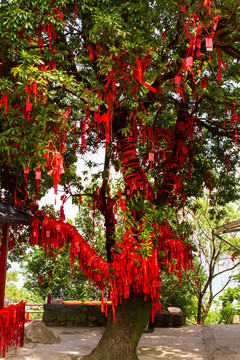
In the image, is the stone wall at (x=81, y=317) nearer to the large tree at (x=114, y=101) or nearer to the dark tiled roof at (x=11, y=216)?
the large tree at (x=114, y=101)

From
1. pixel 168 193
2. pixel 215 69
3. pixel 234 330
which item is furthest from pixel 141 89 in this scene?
pixel 234 330

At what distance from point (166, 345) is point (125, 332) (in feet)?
6.78

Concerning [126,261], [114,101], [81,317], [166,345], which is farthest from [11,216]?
[81,317]

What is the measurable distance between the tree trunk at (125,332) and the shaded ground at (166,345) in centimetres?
65

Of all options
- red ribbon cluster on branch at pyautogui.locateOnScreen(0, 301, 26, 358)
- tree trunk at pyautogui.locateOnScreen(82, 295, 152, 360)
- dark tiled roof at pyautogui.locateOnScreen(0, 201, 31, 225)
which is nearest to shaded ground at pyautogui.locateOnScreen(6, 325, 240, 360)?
red ribbon cluster on branch at pyautogui.locateOnScreen(0, 301, 26, 358)

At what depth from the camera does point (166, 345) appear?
25.7 ft

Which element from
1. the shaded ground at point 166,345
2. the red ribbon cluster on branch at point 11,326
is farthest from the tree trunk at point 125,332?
the red ribbon cluster on branch at point 11,326

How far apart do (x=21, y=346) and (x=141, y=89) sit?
4.73m

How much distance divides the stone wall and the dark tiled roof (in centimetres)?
367

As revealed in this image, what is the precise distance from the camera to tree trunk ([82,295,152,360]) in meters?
6.05

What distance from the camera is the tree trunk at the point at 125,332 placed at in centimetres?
605

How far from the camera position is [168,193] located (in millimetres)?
7062

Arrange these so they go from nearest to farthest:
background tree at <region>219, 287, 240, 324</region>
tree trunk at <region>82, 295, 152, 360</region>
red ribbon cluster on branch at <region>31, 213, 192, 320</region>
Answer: red ribbon cluster on branch at <region>31, 213, 192, 320</region> → tree trunk at <region>82, 295, 152, 360</region> → background tree at <region>219, 287, 240, 324</region>

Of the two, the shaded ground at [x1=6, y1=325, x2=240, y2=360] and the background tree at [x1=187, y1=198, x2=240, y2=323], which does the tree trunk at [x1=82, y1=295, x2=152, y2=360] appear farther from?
the background tree at [x1=187, y1=198, x2=240, y2=323]
